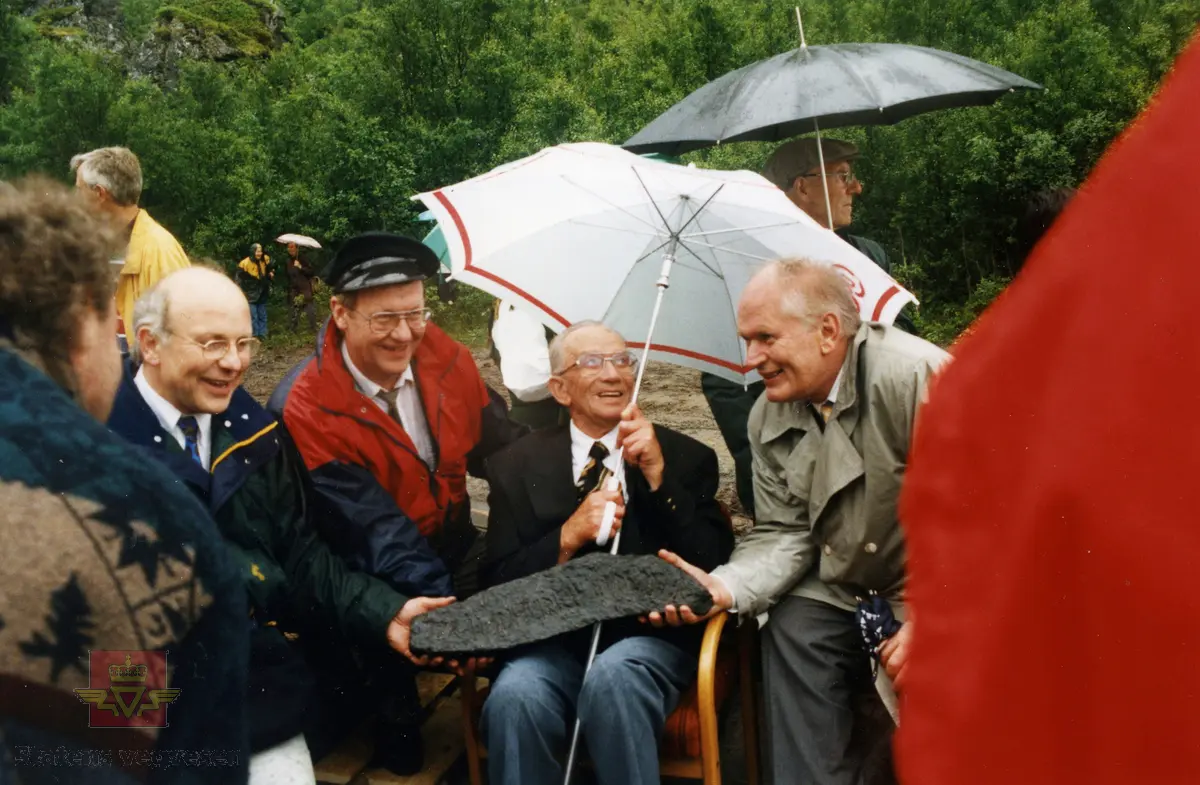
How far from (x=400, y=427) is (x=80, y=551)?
1.85 metres

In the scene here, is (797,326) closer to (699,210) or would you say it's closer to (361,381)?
(699,210)

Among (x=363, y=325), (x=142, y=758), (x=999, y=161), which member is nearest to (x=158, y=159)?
(x=999, y=161)

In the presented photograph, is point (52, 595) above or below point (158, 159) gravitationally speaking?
below

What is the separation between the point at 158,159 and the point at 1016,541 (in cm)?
2321

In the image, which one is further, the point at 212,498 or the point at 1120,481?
the point at 212,498

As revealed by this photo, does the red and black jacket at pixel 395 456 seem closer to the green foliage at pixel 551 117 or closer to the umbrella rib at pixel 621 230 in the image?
→ the umbrella rib at pixel 621 230

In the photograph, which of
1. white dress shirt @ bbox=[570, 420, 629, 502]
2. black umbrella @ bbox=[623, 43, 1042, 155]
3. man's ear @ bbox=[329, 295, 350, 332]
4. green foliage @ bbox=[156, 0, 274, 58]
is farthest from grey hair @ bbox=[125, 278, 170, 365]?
green foliage @ bbox=[156, 0, 274, 58]

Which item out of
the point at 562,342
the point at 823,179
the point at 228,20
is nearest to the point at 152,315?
the point at 562,342

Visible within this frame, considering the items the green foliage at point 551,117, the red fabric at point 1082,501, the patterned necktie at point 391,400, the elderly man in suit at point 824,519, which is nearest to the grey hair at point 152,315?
the patterned necktie at point 391,400

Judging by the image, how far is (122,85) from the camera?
25.4m

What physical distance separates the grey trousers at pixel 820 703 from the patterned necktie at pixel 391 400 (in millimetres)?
1409

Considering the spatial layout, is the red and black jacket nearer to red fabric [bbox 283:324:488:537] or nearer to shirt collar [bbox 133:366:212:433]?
red fabric [bbox 283:324:488:537]

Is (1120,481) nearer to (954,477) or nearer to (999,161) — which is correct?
(954,477)

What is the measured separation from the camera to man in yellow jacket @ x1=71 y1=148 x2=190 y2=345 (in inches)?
160
